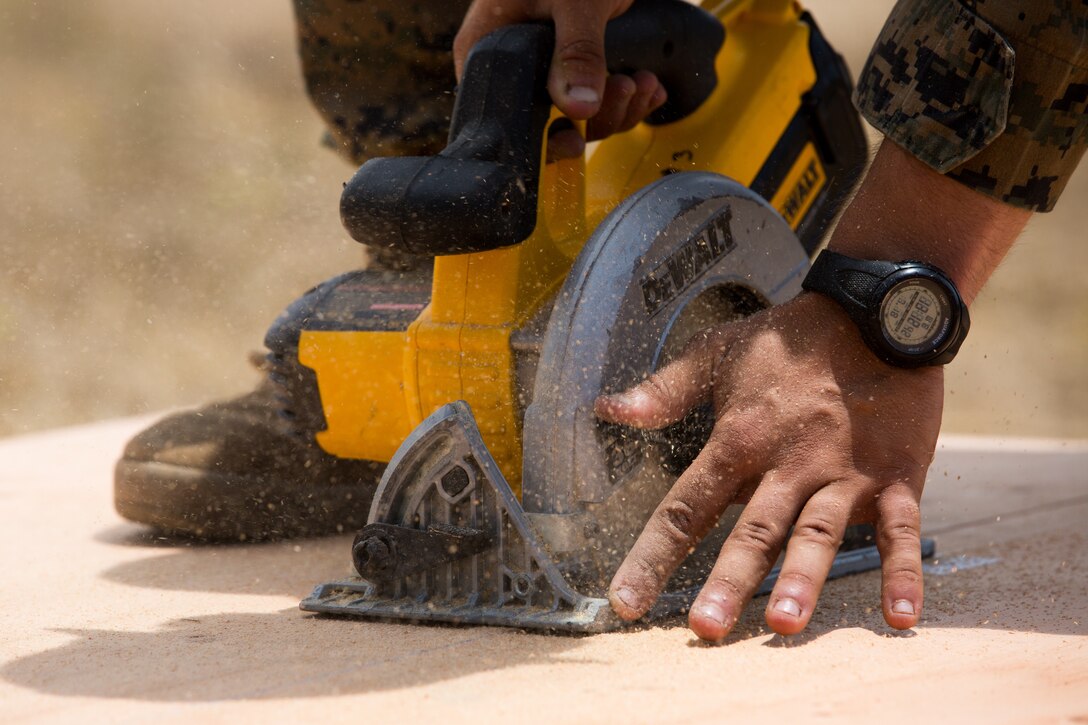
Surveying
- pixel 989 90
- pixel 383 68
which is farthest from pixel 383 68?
pixel 989 90

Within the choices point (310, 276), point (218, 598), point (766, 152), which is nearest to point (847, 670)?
point (218, 598)

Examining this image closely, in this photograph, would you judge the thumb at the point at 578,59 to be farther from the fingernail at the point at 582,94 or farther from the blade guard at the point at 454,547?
the blade guard at the point at 454,547

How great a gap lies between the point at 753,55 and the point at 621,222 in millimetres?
793

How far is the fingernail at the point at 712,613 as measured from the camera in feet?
4.47

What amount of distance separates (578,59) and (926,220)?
0.52 m

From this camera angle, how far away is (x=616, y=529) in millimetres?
1567

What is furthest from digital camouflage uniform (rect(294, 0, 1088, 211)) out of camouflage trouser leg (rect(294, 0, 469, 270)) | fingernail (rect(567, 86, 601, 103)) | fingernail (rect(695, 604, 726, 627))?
camouflage trouser leg (rect(294, 0, 469, 270))

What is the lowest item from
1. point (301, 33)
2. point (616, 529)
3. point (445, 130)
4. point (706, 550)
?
point (706, 550)

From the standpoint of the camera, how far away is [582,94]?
1671 mm

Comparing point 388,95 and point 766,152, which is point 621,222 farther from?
point 388,95

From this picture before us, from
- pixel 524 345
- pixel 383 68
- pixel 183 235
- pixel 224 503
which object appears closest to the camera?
pixel 524 345

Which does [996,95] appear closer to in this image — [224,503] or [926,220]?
[926,220]

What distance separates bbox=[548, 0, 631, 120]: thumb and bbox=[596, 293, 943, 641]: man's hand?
40 centimetres

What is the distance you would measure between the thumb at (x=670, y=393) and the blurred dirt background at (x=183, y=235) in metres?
2.58
